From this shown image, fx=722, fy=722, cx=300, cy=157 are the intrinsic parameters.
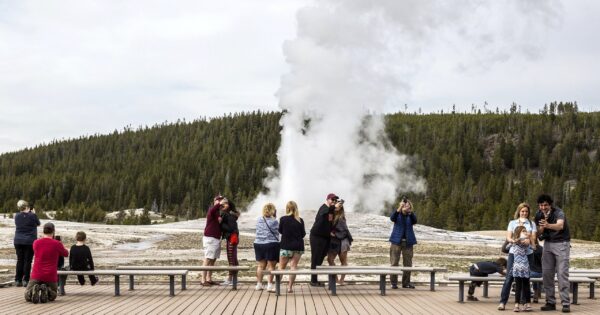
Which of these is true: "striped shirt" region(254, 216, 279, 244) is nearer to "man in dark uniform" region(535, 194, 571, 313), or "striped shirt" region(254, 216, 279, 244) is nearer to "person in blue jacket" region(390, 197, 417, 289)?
"person in blue jacket" region(390, 197, 417, 289)

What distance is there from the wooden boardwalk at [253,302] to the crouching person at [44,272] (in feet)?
0.67

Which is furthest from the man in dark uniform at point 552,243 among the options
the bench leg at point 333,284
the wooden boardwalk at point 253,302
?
the bench leg at point 333,284

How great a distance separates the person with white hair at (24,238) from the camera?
582 inches

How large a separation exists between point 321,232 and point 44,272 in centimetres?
526

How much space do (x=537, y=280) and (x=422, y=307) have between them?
243 cm

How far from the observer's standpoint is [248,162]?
145 metres

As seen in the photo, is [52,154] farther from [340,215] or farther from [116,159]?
[340,215]

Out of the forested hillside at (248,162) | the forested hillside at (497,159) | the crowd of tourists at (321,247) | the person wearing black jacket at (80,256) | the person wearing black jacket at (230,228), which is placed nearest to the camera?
the crowd of tourists at (321,247)

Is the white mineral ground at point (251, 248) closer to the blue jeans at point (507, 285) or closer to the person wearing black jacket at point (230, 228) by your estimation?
the person wearing black jacket at point (230, 228)

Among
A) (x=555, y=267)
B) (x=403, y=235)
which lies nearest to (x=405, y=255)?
(x=403, y=235)

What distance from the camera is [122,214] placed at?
Answer: 97500 mm

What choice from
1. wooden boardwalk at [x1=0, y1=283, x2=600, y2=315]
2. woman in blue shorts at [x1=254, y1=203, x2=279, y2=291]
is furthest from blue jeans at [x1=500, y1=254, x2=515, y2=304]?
woman in blue shorts at [x1=254, y1=203, x2=279, y2=291]

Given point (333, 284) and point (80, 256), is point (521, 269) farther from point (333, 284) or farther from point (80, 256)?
point (80, 256)

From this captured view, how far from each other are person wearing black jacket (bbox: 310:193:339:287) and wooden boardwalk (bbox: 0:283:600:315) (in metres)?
0.67
